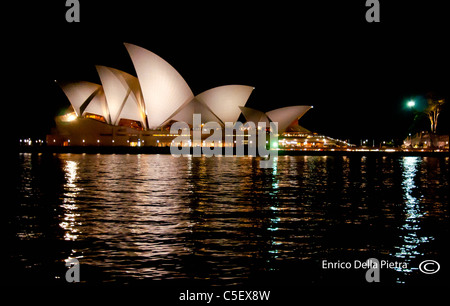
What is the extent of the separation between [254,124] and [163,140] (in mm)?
13808

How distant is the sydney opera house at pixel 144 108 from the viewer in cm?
6206

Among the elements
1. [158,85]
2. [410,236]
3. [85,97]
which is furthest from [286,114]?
[410,236]

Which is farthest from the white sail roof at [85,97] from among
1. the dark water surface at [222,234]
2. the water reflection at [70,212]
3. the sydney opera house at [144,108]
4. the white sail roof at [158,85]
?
the dark water surface at [222,234]

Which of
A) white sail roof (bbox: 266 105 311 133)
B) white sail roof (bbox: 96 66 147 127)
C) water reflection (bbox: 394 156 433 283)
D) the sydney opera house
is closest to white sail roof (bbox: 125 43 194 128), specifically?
the sydney opera house

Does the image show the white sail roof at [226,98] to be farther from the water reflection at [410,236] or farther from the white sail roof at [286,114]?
the water reflection at [410,236]

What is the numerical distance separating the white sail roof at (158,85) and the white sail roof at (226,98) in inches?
128

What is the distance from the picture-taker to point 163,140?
74750mm

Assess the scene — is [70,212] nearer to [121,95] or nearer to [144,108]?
[121,95]

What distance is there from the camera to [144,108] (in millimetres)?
69938

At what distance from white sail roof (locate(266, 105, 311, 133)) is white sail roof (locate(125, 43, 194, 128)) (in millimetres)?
17075

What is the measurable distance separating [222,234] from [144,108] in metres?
61.1

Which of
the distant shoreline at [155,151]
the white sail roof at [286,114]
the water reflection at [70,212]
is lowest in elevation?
the water reflection at [70,212]
